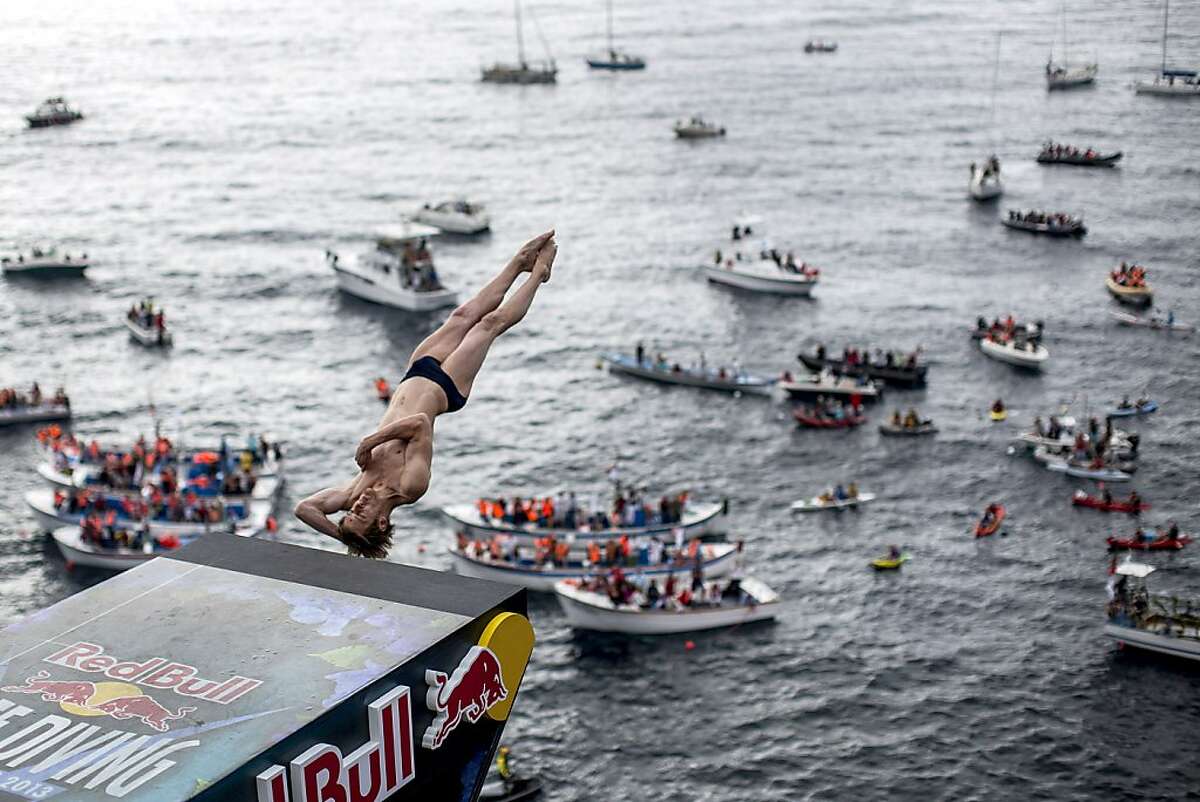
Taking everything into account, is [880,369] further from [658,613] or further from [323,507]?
[323,507]

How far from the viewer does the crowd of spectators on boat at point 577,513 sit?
249 ft

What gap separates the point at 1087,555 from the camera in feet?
247

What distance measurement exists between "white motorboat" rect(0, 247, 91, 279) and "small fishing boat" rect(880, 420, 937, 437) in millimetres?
76566

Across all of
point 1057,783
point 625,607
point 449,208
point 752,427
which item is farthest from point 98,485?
point 449,208

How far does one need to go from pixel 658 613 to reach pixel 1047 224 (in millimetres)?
81820

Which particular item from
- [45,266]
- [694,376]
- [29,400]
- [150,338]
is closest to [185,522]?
[29,400]

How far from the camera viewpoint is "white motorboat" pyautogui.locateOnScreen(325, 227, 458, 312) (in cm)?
11788

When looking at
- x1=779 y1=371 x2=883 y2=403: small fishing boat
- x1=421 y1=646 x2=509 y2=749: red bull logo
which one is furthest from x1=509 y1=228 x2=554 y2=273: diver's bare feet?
x1=779 y1=371 x2=883 y2=403: small fishing boat

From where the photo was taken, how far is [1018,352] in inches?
3991

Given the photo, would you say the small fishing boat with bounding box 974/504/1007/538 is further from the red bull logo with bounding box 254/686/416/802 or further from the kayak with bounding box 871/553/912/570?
the red bull logo with bounding box 254/686/416/802

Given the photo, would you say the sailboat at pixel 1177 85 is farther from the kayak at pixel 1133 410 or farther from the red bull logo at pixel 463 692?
the red bull logo at pixel 463 692

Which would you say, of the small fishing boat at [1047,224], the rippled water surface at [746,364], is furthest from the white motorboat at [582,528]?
the small fishing boat at [1047,224]

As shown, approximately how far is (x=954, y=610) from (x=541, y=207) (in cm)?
9112

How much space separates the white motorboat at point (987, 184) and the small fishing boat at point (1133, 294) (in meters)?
33.3
